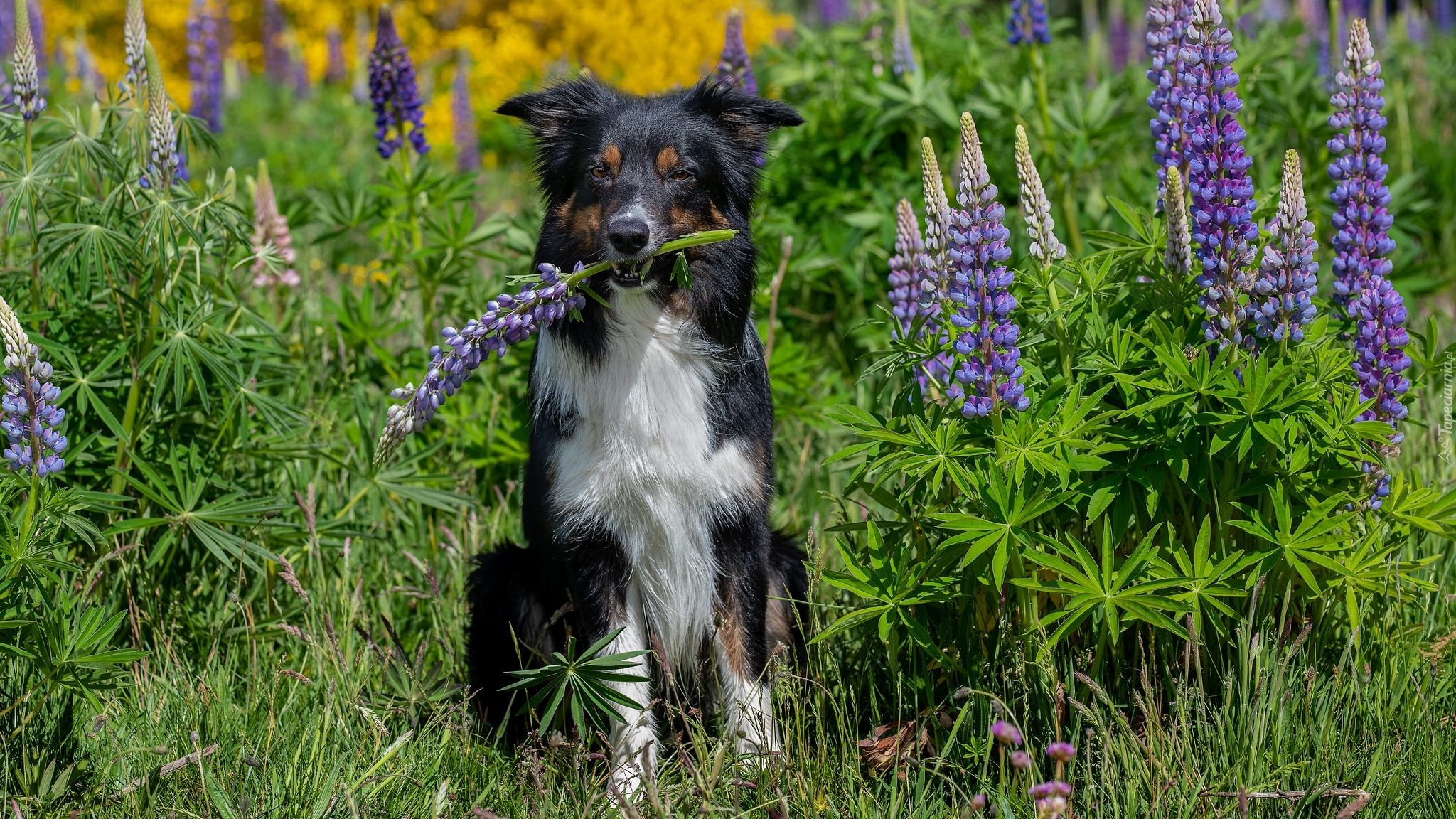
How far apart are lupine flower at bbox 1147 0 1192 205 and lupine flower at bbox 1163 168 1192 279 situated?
0.17 meters

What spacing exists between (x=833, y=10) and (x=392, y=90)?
23.7ft

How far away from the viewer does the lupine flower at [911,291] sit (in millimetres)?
2898

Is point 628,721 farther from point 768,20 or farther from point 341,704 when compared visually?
point 768,20

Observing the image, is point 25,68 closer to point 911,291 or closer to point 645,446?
point 645,446

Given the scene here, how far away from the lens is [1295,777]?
2590 mm

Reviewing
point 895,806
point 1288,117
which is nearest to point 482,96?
point 1288,117

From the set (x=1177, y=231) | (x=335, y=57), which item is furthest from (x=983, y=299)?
(x=335, y=57)

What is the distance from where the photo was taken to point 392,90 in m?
4.13

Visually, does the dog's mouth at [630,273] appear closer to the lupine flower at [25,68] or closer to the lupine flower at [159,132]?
the lupine flower at [159,132]

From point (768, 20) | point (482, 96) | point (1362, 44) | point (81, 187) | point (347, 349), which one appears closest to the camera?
point (1362, 44)

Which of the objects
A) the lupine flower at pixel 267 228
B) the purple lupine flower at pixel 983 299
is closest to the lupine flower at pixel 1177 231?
the purple lupine flower at pixel 983 299

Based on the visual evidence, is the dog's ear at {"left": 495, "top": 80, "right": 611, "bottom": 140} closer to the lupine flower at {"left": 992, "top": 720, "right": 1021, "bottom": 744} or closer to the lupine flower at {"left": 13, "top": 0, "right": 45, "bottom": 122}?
the lupine flower at {"left": 13, "top": 0, "right": 45, "bottom": 122}

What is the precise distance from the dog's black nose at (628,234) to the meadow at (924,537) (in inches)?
10.4

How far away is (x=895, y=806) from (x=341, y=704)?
4.51ft
